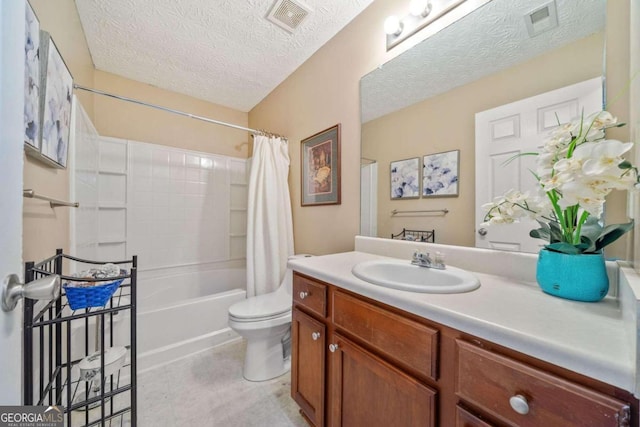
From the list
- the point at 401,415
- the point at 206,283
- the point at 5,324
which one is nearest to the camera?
the point at 5,324

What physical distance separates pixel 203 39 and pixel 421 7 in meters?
1.50

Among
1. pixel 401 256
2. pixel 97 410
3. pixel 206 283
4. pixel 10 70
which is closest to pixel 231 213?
pixel 206 283

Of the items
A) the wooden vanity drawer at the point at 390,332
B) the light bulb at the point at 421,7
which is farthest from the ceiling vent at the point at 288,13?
the wooden vanity drawer at the point at 390,332

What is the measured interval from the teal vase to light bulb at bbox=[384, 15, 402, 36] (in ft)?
4.40

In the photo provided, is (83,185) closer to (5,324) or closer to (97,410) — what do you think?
(97,410)

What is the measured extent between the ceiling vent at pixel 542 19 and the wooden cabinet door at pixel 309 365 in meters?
1.47

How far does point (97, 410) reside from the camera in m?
1.29

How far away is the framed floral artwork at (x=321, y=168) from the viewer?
173 cm

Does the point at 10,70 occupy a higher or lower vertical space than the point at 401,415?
higher

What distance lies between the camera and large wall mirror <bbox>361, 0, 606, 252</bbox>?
0.84m

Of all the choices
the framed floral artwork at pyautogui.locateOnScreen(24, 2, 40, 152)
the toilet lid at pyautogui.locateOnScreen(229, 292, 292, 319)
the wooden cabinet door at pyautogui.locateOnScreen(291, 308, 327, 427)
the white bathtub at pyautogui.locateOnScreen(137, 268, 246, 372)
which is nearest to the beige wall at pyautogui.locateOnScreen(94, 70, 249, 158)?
the white bathtub at pyautogui.locateOnScreen(137, 268, 246, 372)

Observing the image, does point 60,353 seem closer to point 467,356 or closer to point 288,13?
point 467,356

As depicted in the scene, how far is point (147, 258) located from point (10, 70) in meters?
2.28

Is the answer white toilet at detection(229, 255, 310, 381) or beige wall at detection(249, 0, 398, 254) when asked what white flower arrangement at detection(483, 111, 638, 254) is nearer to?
beige wall at detection(249, 0, 398, 254)
